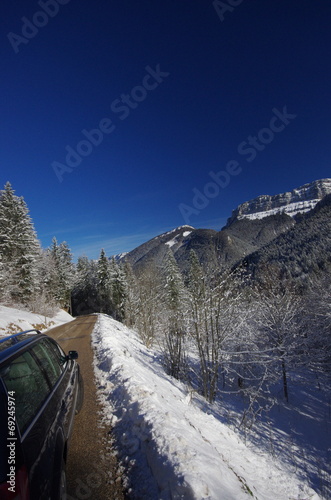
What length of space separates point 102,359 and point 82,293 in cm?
4274

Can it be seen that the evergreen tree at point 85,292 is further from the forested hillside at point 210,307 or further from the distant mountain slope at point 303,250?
the distant mountain slope at point 303,250

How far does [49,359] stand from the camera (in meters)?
3.23

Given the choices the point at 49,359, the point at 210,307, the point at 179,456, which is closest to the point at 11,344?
the point at 49,359

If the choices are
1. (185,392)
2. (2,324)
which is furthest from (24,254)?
(185,392)

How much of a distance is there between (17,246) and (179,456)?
2670cm

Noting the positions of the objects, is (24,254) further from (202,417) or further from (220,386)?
(202,417)

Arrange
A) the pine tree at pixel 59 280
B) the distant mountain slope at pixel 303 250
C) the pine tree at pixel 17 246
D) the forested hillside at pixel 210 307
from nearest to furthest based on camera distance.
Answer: the forested hillside at pixel 210 307 < the pine tree at pixel 17 246 < the pine tree at pixel 59 280 < the distant mountain slope at pixel 303 250

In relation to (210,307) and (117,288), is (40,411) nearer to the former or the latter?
(210,307)

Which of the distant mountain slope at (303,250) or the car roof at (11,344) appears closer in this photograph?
the car roof at (11,344)

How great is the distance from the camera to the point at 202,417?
17.9ft

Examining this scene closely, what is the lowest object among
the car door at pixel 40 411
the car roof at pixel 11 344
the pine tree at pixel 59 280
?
the car door at pixel 40 411

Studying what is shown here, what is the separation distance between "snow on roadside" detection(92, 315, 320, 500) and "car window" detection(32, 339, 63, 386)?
156cm

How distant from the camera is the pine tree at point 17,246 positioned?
23156 millimetres

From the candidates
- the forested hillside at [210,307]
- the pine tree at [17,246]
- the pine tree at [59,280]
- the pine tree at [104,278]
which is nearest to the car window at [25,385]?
the forested hillside at [210,307]
